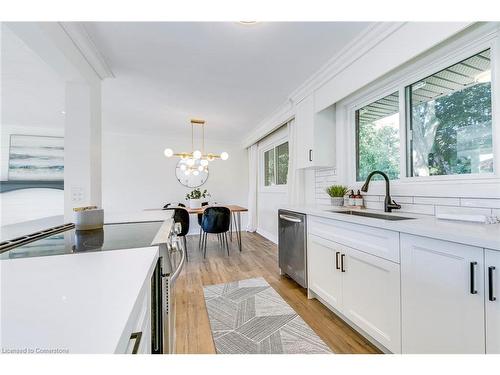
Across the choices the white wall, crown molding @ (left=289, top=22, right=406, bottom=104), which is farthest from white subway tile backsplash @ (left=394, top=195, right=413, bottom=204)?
the white wall

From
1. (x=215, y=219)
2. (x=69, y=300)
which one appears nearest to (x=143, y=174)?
(x=215, y=219)

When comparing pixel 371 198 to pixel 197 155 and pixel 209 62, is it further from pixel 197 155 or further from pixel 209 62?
pixel 197 155

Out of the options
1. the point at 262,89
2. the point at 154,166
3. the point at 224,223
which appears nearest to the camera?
the point at 262,89

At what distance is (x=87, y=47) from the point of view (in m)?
1.84

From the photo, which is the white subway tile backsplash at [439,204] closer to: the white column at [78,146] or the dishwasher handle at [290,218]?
the dishwasher handle at [290,218]

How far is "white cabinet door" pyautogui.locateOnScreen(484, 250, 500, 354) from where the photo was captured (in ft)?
2.82

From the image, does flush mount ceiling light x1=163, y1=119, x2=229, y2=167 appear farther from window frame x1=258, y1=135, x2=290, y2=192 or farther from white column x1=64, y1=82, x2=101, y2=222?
white column x1=64, y1=82, x2=101, y2=222

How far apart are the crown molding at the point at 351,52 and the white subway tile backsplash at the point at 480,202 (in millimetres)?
1296

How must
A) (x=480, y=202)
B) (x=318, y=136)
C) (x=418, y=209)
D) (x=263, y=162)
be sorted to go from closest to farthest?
(x=480, y=202) < (x=418, y=209) < (x=318, y=136) < (x=263, y=162)

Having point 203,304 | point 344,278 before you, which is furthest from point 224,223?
point 344,278

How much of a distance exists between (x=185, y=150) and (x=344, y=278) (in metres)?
4.71

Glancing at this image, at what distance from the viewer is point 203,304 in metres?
2.14

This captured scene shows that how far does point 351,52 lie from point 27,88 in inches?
151
